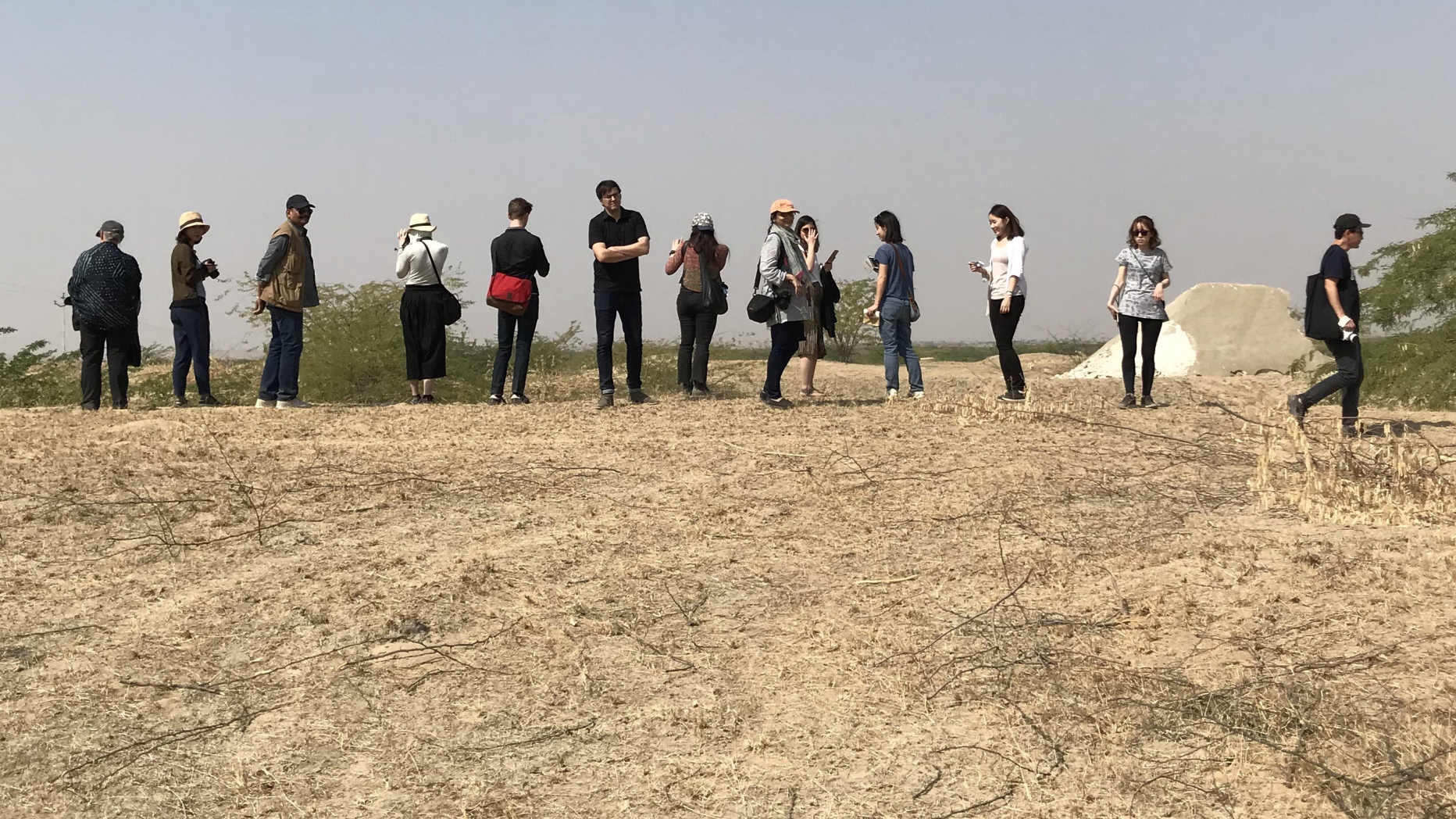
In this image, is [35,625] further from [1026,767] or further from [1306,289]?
[1306,289]

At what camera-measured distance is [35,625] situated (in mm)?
5844

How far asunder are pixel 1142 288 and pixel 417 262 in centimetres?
645

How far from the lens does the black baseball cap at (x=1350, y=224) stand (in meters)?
9.24

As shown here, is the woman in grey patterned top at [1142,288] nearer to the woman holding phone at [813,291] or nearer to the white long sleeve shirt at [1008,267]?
the white long sleeve shirt at [1008,267]

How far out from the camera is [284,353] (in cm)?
1118

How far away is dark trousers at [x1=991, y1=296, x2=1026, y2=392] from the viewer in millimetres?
10648

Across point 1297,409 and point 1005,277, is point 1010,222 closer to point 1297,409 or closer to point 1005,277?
point 1005,277

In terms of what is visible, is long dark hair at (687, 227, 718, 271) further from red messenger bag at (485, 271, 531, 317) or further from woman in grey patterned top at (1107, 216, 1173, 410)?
woman in grey patterned top at (1107, 216, 1173, 410)

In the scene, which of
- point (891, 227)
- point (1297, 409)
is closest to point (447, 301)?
point (891, 227)

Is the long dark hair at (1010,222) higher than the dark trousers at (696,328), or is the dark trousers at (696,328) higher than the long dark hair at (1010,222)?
the long dark hair at (1010,222)

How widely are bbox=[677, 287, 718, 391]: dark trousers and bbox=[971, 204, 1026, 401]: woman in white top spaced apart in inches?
95.9

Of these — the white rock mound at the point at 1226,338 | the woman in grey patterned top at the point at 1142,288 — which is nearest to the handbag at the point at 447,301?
the woman in grey patterned top at the point at 1142,288

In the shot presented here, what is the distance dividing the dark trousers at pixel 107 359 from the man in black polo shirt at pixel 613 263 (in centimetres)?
457

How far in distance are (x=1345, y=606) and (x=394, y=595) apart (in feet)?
14.4
